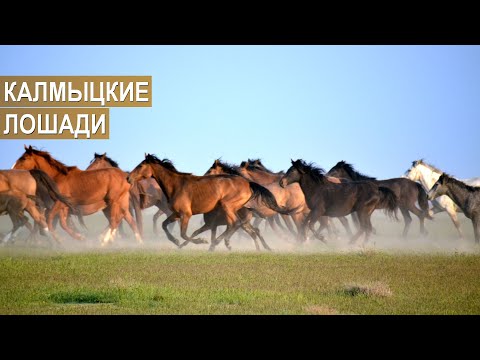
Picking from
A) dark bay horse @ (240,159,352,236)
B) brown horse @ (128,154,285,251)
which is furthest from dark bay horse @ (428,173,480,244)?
brown horse @ (128,154,285,251)

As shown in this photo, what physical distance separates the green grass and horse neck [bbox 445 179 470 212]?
429 centimetres

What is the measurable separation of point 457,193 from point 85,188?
411 inches

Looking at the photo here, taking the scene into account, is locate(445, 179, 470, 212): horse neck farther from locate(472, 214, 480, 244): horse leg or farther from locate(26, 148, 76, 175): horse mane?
locate(26, 148, 76, 175): horse mane

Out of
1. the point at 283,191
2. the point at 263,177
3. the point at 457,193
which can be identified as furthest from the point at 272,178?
the point at 457,193

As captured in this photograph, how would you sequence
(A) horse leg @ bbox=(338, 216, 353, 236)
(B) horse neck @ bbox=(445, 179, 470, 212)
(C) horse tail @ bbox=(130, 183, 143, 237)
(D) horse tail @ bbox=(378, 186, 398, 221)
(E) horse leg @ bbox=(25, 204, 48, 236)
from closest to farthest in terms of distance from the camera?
1. (E) horse leg @ bbox=(25, 204, 48, 236)
2. (B) horse neck @ bbox=(445, 179, 470, 212)
3. (D) horse tail @ bbox=(378, 186, 398, 221)
4. (C) horse tail @ bbox=(130, 183, 143, 237)
5. (A) horse leg @ bbox=(338, 216, 353, 236)

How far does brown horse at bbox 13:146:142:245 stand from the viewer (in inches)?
923

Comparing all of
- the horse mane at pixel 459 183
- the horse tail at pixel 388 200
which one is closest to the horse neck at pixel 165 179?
the horse tail at pixel 388 200

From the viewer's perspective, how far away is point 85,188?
78.9 feet

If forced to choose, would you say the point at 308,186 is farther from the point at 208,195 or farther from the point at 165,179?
the point at 165,179

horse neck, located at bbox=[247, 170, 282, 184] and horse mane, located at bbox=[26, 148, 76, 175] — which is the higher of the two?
horse mane, located at bbox=[26, 148, 76, 175]

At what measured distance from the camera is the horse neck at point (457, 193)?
25297 millimetres

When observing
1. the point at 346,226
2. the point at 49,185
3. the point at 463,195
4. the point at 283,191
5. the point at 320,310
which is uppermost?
the point at 49,185

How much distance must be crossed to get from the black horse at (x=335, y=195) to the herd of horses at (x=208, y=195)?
0.03 m
